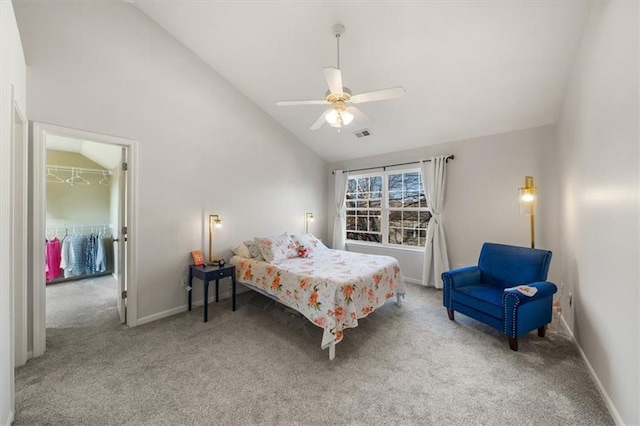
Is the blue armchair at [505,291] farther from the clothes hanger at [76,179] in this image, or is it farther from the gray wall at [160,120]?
the clothes hanger at [76,179]

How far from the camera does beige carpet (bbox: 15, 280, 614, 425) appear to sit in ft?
5.57

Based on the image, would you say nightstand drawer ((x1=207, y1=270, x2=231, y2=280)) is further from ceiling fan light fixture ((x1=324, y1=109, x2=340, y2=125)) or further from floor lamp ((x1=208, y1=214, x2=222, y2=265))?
ceiling fan light fixture ((x1=324, y1=109, x2=340, y2=125))

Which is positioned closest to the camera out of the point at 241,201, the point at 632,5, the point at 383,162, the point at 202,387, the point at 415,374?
the point at 632,5

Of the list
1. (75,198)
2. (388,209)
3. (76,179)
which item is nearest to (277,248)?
(388,209)

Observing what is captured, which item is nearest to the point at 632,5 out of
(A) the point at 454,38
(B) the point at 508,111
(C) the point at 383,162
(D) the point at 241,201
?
(A) the point at 454,38

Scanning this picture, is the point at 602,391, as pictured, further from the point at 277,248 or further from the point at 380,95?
the point at 277,248

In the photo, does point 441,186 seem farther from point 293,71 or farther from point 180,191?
point 180,191

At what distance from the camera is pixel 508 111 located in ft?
10.9

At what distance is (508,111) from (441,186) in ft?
4.34

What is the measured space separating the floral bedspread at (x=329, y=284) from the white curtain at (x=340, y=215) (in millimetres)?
1718

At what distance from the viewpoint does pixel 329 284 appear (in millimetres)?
2516

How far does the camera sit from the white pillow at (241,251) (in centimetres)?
381

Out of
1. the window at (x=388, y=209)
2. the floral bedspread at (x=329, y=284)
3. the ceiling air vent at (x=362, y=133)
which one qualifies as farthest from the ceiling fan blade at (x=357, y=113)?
the window at (x=388, y=209)

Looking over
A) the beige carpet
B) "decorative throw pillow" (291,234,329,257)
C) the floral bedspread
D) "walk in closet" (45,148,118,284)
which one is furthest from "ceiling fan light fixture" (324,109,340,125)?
"walk in closet" (45,148,118,284)
